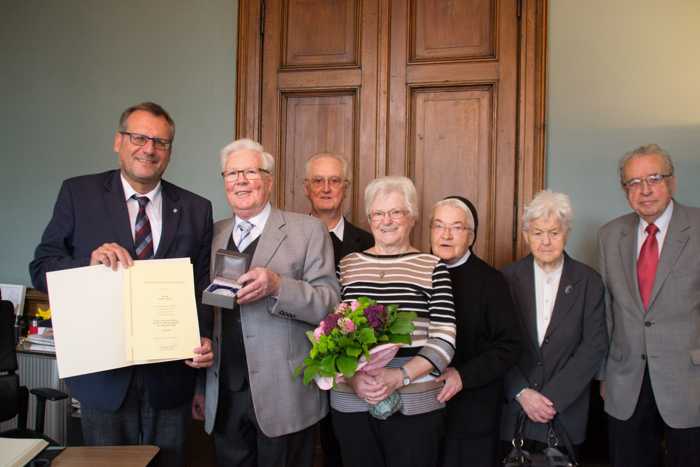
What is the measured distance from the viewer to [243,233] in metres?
2.11

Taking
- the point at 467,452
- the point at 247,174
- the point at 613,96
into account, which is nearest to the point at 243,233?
the point at 247,174

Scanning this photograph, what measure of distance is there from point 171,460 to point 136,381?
0.32 meters

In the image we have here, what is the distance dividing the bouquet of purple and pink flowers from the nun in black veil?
46cm

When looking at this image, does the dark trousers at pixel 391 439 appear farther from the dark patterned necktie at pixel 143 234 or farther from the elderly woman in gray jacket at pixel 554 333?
the dark patterned necktie at pixel 143 234

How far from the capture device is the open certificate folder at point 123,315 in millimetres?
1808

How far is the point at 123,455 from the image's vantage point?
1621 mm

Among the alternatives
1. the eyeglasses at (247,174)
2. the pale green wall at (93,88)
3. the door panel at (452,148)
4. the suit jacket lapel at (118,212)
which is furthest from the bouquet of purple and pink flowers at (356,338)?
the pale green wall at (93,88)

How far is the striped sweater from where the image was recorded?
6.37 ft

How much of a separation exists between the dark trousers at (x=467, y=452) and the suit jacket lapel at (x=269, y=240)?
958 mm

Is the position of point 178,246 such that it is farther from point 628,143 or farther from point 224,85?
point 628,143

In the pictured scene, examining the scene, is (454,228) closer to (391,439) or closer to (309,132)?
(391,439)

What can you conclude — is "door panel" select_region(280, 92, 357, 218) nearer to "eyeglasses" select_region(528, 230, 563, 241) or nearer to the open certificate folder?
"eyeglasses" select_region(528, 230, 563, 241)

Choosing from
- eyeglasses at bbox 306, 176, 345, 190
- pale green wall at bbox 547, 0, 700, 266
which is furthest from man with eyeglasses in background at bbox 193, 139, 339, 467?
pale green wall at bbox 547, 0, 700, 266

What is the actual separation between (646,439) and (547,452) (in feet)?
1.43
